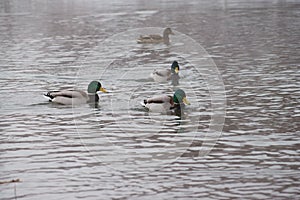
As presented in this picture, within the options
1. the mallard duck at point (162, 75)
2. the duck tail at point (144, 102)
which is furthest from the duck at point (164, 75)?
the duck tail at point (144, 102)

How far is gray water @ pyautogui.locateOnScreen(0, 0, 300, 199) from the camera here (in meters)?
11.4

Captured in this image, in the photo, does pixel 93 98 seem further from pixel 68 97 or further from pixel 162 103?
pixel 162 103

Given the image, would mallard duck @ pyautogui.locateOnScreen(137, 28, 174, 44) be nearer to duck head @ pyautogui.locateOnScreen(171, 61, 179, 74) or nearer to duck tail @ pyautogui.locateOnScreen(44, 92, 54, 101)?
duck head @ pyautogui.locateOnScreen(171, 61, 179, 74)

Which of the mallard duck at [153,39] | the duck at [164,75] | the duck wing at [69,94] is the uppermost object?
the duck wing at [69,94]

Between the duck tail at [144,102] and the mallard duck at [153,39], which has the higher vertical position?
the duck tail at [144,102]

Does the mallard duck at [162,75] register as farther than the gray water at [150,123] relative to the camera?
Yes

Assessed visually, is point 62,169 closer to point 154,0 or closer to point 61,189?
point 61,189

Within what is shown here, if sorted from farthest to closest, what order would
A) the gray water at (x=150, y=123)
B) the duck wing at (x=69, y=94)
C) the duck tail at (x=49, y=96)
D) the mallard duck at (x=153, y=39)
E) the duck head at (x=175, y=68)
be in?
the mallard duck at (x=153, y=39)
the duck head at (x=175, y=68)
the duck tail at (x=49, y=96)
the duck wing at (x=69, y=94)
the gray water at (x=150, y=123)

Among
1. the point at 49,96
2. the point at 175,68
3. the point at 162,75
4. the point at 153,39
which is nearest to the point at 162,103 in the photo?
the point at 49,96

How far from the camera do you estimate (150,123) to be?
51.8 ft

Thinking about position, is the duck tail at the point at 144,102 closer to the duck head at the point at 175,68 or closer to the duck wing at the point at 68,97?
the duck wing at the point at 68,97

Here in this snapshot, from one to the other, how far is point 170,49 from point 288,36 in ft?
17.8

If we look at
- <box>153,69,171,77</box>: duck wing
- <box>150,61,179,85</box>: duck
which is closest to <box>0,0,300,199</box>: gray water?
<box>150,61,179,85</box>: duck

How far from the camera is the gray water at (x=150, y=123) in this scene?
37.4ft
